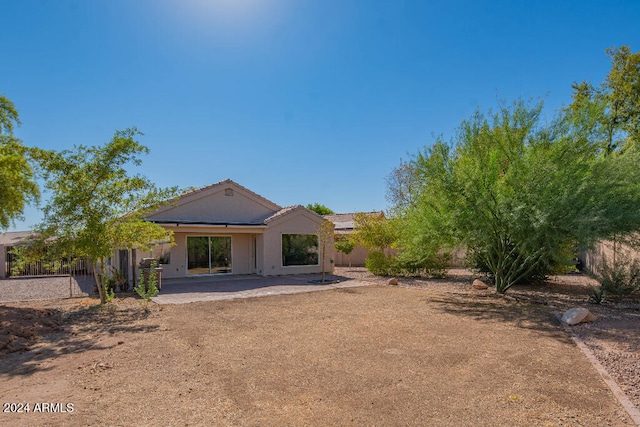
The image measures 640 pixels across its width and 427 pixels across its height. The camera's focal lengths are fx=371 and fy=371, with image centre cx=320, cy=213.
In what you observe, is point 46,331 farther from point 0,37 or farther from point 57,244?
point 0,37

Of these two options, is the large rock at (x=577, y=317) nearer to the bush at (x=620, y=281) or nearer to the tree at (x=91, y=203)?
the bush at (x=620, y=281)

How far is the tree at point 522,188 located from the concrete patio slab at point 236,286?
19.0 feet

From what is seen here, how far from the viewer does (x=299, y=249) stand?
71.6 feet

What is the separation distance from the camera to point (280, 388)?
5.32m

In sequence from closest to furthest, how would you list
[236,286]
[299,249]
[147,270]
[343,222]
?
[147,270]
[236,286]
[299,249]
[343,222]

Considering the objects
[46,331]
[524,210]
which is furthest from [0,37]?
[524,210]

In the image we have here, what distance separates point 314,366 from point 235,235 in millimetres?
15276

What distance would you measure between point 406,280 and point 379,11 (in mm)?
12417

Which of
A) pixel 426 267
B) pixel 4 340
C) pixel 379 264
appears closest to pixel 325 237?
pixel 379 264

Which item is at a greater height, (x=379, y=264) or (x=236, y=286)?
(x=379, y=264)

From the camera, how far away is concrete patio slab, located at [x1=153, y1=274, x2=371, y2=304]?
13.9m

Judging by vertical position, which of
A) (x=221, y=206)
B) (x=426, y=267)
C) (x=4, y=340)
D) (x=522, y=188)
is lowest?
(x=4, y=340)

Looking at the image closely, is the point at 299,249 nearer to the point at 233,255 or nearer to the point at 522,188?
the point at 233,255

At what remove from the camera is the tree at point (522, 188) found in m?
10.0
